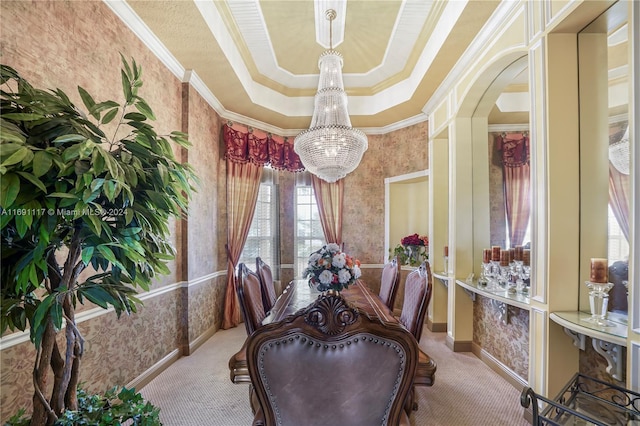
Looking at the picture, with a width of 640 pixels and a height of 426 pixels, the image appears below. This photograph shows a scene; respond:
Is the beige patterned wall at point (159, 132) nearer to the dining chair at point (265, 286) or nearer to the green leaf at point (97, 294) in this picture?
the dining chair at point (265, 286)

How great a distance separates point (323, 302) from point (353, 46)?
3.35 meters

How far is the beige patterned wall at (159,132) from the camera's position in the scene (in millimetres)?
1519

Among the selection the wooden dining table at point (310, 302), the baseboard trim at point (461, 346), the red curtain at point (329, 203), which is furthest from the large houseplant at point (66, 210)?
the red curtain at point (329, 203)

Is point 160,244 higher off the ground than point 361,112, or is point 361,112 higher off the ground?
point 361,112

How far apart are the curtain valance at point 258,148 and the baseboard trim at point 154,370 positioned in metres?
2.67

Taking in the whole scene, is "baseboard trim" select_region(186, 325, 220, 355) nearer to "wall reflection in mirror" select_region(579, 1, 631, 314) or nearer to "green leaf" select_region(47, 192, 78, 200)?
"green leaf" select_region(47, 192, 78, 200)

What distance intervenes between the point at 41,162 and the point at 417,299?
6.84 ft

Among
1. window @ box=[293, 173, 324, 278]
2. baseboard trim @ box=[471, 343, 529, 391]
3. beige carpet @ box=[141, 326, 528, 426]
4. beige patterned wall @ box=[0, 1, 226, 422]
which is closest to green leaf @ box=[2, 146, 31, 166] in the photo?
beige patterned wall @ box=[0, 1, 226, 422]

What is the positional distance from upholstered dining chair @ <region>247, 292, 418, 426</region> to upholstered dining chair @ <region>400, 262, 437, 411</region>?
48cm

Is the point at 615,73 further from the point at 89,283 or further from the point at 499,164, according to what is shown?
the point at 89,283

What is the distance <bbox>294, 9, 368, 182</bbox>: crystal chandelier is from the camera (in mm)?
2893

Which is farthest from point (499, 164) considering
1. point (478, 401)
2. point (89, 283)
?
point (89, 283)

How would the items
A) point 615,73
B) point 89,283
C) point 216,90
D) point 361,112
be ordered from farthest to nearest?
point 361,112 < point 216,90 < point 615,73 < point 89,283

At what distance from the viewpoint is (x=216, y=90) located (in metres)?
3.60
